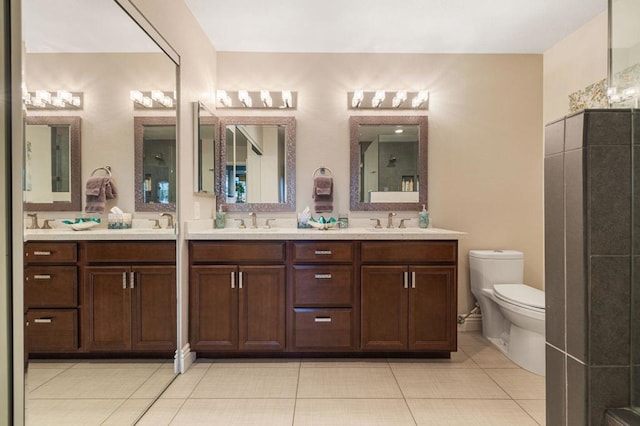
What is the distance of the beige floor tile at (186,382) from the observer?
1873 mm

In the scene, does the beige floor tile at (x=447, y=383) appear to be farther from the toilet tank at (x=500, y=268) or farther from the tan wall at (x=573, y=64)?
the tan wall at (x=573, y=64)

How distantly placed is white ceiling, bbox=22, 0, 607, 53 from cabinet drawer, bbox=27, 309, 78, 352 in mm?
1335

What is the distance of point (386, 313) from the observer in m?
2.21

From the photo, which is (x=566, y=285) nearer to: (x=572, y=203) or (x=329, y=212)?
(x=572, y=203)

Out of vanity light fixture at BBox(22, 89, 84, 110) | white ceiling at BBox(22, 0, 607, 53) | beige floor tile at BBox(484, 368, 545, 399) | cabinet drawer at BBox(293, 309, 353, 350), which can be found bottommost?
beige floor tile at BBox(484, 368, 545, 399)

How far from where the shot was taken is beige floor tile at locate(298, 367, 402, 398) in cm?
186

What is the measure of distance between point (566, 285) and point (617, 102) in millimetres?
524

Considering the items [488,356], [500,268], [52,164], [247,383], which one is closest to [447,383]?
[488,356]

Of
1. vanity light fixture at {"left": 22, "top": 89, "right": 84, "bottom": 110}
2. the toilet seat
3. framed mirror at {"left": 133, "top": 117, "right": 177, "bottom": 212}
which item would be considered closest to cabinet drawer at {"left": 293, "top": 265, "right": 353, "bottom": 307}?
framed mirror at {"left": 133, "top": 117, "right": 177, "bottom": 212}

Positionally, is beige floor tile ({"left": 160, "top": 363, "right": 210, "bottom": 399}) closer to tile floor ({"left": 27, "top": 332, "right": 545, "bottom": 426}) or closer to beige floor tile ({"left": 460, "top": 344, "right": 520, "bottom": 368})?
tile floor ({"left": 27, "top": 332, "right": 545, "bottom": 426})

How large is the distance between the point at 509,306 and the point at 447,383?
2.21ft

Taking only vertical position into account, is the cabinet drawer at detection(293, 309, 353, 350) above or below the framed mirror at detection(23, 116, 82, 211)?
below

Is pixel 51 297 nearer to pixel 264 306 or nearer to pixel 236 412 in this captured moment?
pixel 236 412

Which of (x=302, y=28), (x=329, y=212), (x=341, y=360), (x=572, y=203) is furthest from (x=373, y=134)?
(x=572, y=203)
